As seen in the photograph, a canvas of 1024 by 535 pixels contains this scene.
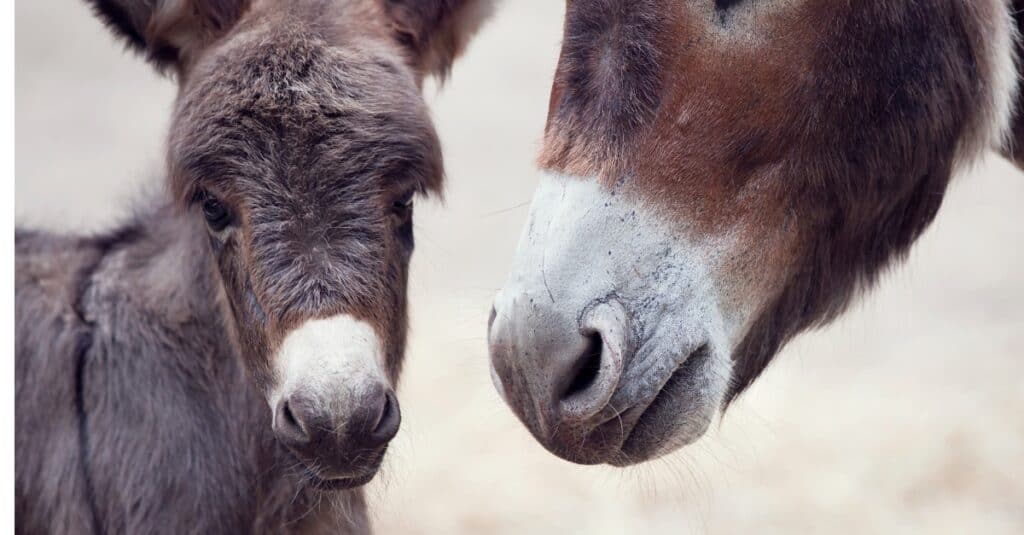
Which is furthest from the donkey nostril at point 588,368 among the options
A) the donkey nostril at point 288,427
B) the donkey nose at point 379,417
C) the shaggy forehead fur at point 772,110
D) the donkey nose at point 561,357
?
the donkey nostril at point 288,427

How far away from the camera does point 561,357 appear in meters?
1.39

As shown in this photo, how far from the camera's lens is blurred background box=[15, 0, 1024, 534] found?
3.72 meters

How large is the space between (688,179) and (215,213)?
917 millimetres

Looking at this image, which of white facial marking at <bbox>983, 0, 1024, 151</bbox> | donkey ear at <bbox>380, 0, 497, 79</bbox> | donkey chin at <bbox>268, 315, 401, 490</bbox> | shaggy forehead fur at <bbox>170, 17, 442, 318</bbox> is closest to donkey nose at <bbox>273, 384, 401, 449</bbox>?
donkey chin at <bbox>268, 315, 401, 490</bbox>

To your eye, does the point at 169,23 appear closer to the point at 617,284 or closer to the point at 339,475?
the point at 339,475

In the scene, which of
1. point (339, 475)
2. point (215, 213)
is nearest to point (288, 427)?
point (339, 475)

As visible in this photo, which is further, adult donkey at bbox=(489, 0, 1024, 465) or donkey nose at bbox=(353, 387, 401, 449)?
donkey nose at bbox=(353, 387, 401, 449)

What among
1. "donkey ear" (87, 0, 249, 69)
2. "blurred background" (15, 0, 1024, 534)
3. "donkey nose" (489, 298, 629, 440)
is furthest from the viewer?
"blurred background" (15, 0, 1024, 534)

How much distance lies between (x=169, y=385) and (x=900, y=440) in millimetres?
2965

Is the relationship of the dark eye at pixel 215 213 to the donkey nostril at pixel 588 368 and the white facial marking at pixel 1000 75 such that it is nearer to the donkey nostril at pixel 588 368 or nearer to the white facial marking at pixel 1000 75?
the donkey nostril at pixel 588 368

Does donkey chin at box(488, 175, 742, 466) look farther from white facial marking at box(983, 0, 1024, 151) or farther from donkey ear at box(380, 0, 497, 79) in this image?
donkey ear at box(380, 0, 497, 79)

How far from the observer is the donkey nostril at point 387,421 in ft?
5.68

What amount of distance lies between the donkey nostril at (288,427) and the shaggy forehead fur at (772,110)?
611mm
